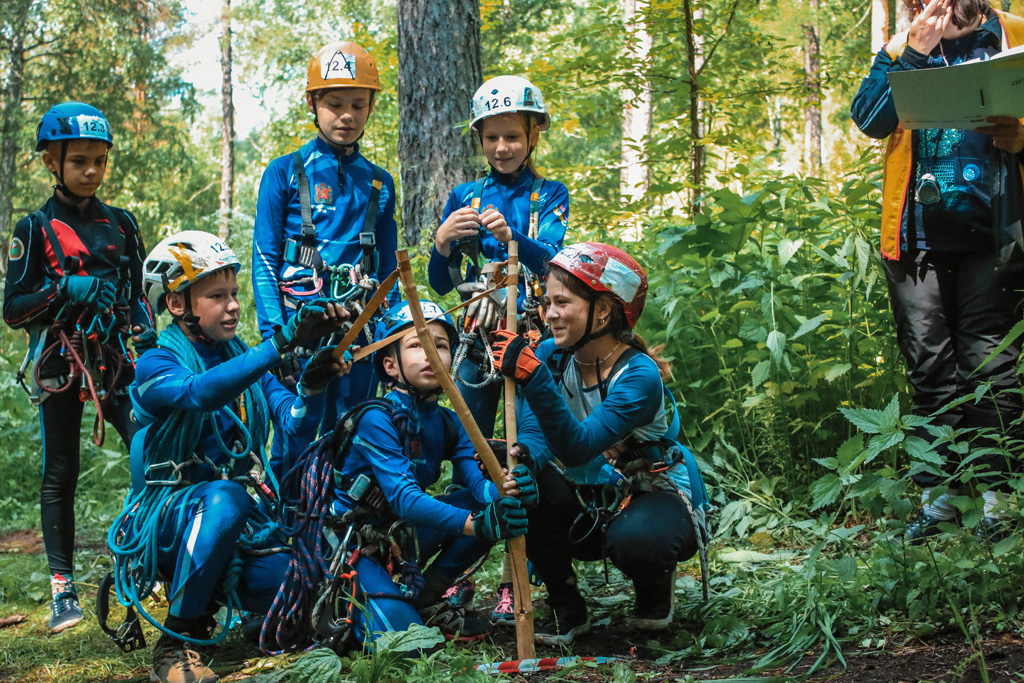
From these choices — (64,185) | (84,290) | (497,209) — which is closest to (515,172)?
(497,209)

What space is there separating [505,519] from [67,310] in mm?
2647

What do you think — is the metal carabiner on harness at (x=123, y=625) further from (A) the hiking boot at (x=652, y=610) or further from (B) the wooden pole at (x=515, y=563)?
(A) the hiking boot at (x=652, y=610)

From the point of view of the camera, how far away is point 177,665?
3.15 metres

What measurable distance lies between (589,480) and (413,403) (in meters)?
0.77

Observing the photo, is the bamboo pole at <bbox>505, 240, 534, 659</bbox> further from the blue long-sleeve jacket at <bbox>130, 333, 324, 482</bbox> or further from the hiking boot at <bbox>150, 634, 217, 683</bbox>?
the hiking boot at <bbox>150, 634, 217, 683</bbox>

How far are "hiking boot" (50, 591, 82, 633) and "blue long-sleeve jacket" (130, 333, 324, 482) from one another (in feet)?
4.00

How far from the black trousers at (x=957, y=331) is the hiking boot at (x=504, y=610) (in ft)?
5.71

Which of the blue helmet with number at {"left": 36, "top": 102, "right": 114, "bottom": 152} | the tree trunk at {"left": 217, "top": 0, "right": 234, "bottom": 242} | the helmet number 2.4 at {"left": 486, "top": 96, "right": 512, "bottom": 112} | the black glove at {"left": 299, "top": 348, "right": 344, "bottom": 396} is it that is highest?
the tree trunk at {"left": 217, "top": 0, "right": 234, "bottom": 242}

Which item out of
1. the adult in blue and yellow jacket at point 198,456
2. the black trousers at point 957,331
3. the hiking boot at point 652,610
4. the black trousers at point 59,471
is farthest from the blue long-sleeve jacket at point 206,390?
the black trousers at point 957,331

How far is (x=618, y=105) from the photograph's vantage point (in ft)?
24.5

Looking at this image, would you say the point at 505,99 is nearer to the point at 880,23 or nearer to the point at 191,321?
the point at 191,321

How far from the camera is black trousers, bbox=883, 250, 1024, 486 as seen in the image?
3.62m

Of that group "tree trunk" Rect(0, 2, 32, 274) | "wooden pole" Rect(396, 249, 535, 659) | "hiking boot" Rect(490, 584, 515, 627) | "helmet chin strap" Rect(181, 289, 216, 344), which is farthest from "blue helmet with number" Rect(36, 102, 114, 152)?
"tree trunk" Rect(0, 2, 32, 274)

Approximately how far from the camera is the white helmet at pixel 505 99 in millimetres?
3936
